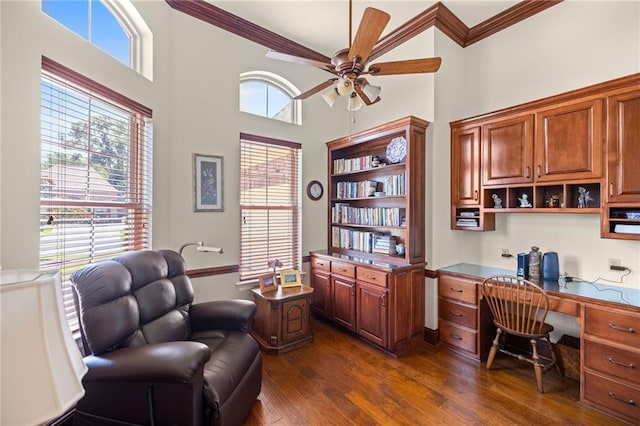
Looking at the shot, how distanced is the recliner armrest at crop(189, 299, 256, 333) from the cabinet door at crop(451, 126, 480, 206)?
242 centimetres

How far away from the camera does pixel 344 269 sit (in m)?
3.28

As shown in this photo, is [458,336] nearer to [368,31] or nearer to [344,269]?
[344,269]

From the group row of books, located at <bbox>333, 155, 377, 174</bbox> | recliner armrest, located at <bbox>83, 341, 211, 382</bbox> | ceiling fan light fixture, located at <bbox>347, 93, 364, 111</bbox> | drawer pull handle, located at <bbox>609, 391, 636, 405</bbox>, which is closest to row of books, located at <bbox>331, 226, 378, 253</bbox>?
row of books, located at <bbox>333, 155, 377, 174</bbox>

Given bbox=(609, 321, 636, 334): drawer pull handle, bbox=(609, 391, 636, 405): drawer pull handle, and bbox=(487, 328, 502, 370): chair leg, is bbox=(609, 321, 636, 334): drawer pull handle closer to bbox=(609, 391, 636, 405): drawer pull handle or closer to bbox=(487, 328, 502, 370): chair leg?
bbox=(609, 391, 636, 405): drawer pull handle

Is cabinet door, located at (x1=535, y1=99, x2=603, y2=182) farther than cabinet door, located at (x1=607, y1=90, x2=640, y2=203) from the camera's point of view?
Yes

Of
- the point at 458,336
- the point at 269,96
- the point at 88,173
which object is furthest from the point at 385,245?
the point at 88,173

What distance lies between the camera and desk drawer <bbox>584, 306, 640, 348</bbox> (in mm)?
1889

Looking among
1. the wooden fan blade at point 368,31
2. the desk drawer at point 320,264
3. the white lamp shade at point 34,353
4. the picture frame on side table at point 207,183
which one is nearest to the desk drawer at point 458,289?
the desk drawer at point 320,264

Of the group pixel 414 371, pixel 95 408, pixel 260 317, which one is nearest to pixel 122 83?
pixel 95 408

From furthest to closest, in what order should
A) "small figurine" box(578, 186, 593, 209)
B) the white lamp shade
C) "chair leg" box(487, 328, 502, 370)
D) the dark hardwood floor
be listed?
1. "chair leg" box(487, 328, 502, 370)
2. "small figurine" box(578, 186, 593, 209)
3. the dark hardwood floor
4. the white lamp shade

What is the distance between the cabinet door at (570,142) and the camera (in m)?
2.24

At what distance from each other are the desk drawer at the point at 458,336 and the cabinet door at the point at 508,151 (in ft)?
4.86

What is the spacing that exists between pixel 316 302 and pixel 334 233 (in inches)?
37.5

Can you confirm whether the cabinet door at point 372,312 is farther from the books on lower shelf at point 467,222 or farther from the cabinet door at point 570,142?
the cabinet door at point 570,142
